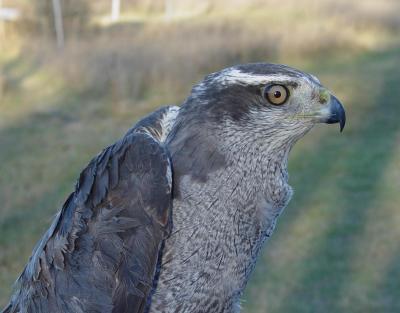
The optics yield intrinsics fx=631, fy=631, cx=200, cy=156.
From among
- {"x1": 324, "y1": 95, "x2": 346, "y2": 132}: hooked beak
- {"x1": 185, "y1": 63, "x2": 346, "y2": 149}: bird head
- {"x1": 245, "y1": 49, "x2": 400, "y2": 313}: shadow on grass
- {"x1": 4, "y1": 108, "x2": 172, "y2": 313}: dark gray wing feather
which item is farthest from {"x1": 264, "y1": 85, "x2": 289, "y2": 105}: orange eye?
{"x1": 245, "y1": 49, "x2": 400, "y2": 313}: shadow on grass

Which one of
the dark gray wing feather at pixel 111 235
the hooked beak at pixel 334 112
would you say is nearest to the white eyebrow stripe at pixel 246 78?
the hooked beak at pixel 334 112

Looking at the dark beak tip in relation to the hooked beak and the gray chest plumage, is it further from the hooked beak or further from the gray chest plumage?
the gray chest plumage

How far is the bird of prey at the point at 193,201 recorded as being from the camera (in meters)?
2.21

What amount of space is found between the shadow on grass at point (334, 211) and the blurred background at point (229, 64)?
2 cm

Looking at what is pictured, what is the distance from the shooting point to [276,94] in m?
2.19

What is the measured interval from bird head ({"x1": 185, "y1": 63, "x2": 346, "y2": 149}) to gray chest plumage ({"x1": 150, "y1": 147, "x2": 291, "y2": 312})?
15cm

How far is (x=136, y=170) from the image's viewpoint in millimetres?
2244

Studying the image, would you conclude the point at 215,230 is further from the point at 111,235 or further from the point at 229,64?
the point at 229,64

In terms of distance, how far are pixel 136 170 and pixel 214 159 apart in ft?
0.92

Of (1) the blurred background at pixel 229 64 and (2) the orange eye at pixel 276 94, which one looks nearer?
(2) the orange eye at pixel 276 94

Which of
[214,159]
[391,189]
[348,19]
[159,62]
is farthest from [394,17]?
[214,159]

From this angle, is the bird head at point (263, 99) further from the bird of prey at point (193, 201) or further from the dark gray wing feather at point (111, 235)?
the dark gray wing feather at point (111, 235)

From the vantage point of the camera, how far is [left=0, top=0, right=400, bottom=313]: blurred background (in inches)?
239

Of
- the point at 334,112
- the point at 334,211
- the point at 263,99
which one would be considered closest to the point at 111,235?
the point at 263,99
